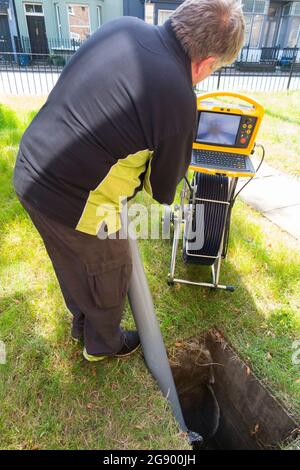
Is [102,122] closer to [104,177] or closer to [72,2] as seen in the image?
[104,177]

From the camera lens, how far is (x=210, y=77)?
1336 cm

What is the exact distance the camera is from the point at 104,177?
5.11 ft

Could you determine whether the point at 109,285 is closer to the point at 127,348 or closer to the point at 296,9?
the point at 127,348

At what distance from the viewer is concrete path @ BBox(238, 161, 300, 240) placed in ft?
12.7

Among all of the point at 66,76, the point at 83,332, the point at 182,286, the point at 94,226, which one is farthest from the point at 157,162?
the point at 182,286

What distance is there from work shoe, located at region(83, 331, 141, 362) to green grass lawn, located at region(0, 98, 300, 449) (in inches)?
2.5

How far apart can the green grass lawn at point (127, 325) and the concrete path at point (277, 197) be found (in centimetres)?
33

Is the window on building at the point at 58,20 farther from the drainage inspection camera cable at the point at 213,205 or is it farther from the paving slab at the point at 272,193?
the drainage inspection camera cable at the point at 213,205

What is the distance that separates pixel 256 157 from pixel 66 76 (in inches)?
176

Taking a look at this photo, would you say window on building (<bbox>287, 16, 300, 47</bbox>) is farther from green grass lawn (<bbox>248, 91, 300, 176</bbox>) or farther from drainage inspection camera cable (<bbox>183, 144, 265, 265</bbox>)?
drainage inspection camera cable (<bbox>183, 144, 265, 265</bbox>)

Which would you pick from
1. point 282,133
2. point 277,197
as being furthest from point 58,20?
point 277,197

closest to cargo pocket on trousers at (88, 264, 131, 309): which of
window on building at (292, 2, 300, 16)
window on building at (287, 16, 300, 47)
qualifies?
window on building at (287, 16, 300, 47)

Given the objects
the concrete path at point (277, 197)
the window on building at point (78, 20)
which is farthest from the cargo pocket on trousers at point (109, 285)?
the window on building at point (78, 20)

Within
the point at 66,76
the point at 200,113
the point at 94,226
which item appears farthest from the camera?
the point at 200,113
